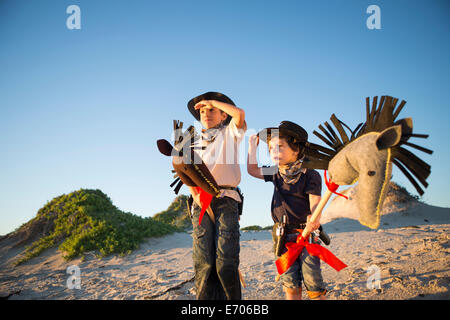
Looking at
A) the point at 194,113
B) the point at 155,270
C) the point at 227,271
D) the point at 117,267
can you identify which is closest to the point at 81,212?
the point at 117,267

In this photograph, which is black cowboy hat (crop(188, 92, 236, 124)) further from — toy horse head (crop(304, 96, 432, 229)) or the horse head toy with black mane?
toy horse head (crop(304, 96, 432, 229))

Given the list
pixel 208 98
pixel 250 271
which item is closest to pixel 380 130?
pixel 208 98

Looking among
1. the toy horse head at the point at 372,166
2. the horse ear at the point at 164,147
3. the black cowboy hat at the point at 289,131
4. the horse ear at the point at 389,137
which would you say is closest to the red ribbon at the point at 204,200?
the horse ear at the point at 164,147

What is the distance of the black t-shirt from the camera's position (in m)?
2.88

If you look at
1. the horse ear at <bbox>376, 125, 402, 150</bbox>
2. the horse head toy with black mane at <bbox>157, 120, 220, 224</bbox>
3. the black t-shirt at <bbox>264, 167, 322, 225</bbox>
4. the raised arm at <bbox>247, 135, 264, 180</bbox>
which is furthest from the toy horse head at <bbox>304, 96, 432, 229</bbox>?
the horse head toy with black mane at <bbox>157, 120, 220, 224</bbox>

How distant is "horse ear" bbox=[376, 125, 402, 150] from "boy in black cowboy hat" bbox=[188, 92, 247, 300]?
1.37 m

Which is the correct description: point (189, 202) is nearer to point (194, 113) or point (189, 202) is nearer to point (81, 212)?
point (194, 113)

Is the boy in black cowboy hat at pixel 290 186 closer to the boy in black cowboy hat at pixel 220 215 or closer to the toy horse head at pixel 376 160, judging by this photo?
the boy in black cowboy hat at pixel 220 215

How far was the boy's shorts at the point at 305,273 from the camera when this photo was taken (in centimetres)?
262

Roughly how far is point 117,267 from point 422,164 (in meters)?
6.40

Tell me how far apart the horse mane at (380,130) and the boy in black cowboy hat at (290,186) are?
0.49 metres

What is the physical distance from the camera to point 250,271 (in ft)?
16.6

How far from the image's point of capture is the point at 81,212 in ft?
29.2

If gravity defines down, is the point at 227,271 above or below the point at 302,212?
below
